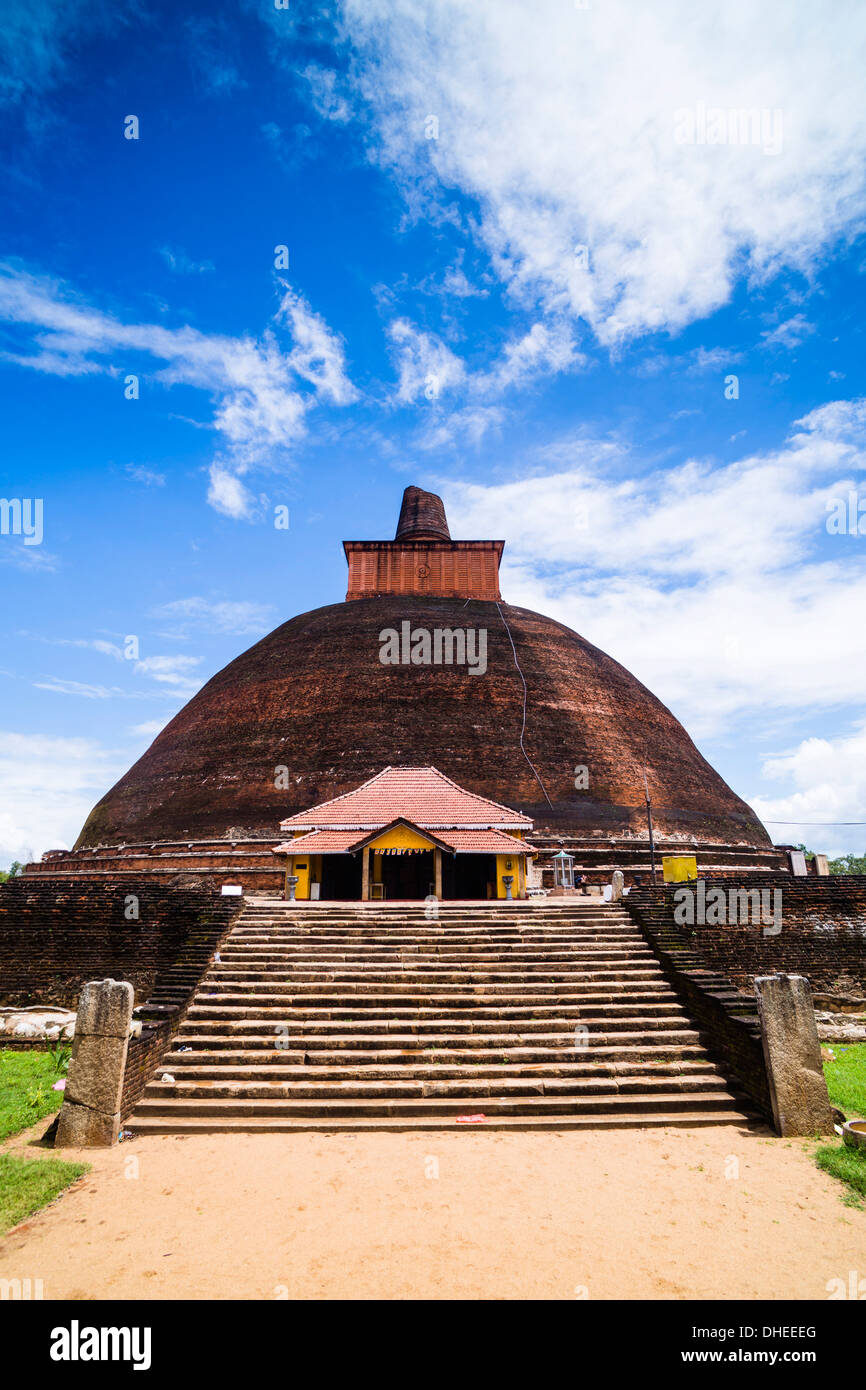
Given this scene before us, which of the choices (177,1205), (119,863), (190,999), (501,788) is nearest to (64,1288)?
(177,1205)

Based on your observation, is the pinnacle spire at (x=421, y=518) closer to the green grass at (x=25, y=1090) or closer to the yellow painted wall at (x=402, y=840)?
the yellow painted wall at (x=402, y=840)

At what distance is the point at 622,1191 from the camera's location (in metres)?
4.82

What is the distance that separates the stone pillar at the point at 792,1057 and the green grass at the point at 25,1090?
21.6ft

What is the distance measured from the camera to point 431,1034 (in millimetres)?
7453

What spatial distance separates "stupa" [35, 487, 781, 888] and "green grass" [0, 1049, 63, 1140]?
8570 millimetres

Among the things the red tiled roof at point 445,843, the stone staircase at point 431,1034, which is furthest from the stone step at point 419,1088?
the red tiled roof at point 445,843

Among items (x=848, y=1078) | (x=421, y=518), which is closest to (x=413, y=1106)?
(x=848, y=1078)

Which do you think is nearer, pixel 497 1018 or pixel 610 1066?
pixel 610 1066

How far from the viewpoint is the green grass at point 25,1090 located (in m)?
6.18

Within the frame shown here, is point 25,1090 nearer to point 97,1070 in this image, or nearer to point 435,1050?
point 97,1070

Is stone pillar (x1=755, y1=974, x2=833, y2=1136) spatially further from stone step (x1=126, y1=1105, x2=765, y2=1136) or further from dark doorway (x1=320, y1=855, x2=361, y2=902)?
dark doorway (x1=320, y1=855, x2=361, y2=902)
